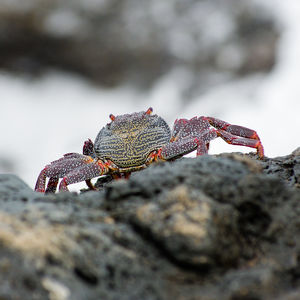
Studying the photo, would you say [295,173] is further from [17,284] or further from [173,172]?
[17,284]

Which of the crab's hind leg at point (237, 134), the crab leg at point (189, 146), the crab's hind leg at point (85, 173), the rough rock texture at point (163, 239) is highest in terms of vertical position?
the crab's hind leg at point (237, 134)

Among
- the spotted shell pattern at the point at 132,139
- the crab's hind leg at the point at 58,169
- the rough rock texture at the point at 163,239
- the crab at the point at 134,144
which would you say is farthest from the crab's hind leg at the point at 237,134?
the rough rock texture at the point at 163,239

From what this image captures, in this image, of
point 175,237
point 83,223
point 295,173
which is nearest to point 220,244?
A: point 175,237

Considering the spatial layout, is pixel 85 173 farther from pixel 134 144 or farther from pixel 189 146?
pixel 189 146

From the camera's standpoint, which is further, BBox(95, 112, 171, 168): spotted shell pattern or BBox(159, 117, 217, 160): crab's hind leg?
BBox(95, 112, 171, 168): spotted shell pattern

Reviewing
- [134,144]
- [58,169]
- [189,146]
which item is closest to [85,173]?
[58,169]

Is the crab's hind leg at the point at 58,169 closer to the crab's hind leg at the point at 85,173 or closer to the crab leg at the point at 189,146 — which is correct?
the crab's hind leg at the point at 85,173

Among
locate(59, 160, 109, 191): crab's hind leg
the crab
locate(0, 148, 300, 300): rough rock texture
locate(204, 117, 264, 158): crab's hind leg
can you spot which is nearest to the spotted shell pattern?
the crab

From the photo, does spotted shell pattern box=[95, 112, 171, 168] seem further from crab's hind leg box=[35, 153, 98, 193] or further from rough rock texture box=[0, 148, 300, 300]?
rough rock texture box=[0, 148, 300, 300]
